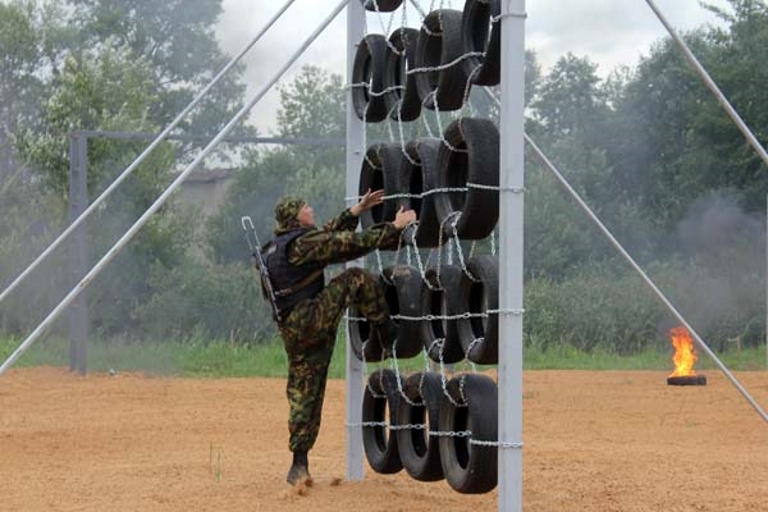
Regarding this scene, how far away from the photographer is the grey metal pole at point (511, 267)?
7.68m

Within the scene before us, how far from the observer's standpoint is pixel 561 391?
1720cm

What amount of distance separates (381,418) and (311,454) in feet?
6.30

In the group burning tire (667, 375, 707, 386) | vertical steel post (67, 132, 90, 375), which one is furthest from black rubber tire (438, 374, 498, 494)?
vertical steel post (67, 132, 90, 375)

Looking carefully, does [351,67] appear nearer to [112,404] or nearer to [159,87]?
[112,404]

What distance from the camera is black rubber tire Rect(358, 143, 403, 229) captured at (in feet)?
30.9

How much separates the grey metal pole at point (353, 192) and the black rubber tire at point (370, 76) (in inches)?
3.0

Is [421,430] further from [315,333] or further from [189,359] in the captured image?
[189,359]

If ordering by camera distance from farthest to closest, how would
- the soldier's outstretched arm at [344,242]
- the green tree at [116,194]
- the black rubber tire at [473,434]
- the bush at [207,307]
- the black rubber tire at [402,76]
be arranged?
1. the bush at [207,307]
2. the green tree at [116,194]
3. the black rubber tire at [402,76]
4. the soldier's outstretched arm at [344,242]
5. the black rubber tire at [473,434]

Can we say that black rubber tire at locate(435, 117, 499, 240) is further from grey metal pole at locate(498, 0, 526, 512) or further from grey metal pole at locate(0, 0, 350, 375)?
grey metal pole at locate(0, 0, 350, 375)

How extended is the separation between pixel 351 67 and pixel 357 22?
0.31 meters

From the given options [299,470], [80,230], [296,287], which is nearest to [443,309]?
[296,287]

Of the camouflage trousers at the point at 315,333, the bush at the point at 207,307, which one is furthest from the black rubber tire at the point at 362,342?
the bush at the point at 207,307

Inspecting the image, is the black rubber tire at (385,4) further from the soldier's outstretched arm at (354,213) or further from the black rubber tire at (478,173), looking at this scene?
the black rubber tire at (478,173)

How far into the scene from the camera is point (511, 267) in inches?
302
